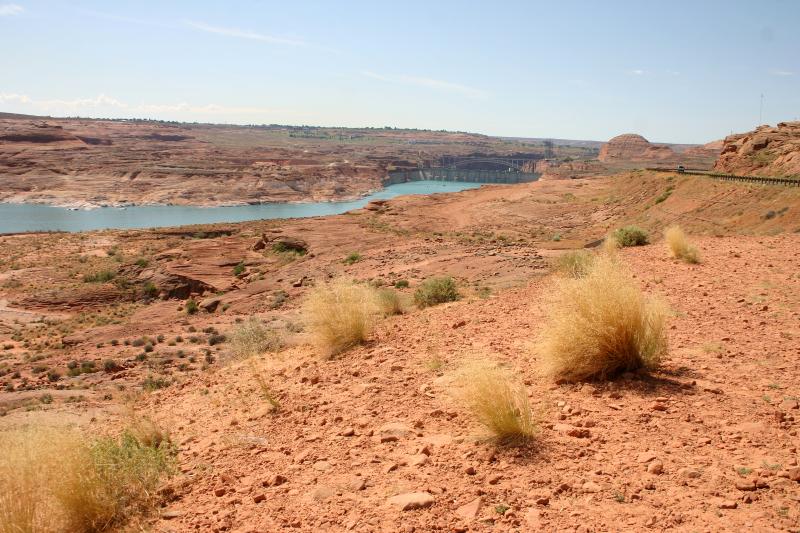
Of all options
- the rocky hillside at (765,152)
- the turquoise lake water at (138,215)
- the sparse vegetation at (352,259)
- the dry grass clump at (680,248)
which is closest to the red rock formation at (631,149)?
the turquoise lake water at (138,215)

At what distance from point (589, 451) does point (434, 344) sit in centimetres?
393

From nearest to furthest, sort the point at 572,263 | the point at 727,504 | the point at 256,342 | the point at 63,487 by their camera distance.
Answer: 1. the point at 727,504
2. the point at 63,487
3. the point at 256,342
4. the point at 572,263

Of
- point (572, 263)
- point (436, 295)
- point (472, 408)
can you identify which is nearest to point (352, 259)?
point (436, 295)

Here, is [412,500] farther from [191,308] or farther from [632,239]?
[191,308]

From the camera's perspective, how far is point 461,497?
163 inches

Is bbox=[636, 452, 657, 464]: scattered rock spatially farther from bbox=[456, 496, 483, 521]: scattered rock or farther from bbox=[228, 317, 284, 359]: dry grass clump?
bbox=[228, 317, 284, 359]: dry grass clump

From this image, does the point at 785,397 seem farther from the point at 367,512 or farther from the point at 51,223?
the point at 51,223

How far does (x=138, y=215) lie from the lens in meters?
70.2

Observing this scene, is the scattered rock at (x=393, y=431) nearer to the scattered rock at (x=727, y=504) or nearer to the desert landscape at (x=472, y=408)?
the desert landscape at (x=472, y=408)

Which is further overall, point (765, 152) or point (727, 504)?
point (765, 152)

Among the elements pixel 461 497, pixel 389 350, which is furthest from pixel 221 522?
pixel 389 350

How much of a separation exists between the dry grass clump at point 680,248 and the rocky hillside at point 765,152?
20.9 m

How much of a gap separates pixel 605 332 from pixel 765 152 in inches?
1399

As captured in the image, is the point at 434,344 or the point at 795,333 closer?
the point at 795,333
